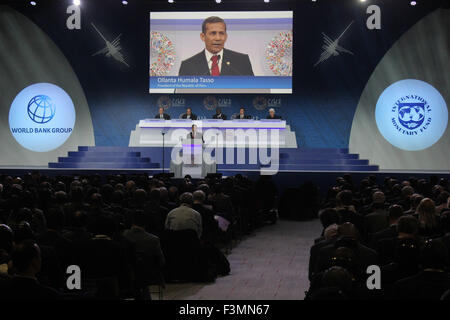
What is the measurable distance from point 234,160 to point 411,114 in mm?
6286

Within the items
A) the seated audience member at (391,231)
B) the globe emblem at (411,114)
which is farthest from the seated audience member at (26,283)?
the globe emblem at (411,114)

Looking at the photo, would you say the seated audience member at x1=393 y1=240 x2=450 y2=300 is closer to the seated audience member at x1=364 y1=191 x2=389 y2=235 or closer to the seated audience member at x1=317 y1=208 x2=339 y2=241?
the seated audience member at x1=317 y1=208 x2=339 y2=241

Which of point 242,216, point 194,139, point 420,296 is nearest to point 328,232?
point 420,296

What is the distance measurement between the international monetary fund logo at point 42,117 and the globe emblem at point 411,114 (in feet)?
33.5

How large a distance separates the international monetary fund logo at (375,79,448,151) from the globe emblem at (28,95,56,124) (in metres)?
10.2

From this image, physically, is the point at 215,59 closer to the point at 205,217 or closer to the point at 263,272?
the point at 205,217

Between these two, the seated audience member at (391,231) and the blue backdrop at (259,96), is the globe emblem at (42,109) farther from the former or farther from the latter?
the seated audience member at (391,231)

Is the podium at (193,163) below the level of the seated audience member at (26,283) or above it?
below

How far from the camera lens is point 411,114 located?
62.1 ft

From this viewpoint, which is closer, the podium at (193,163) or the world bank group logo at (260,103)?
the podium at (193,163)

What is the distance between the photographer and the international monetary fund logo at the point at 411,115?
18828mm

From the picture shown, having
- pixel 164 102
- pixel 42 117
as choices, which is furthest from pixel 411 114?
pixel 42 117

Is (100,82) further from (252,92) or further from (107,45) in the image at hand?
(252,92)

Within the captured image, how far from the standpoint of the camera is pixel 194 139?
14.7m
